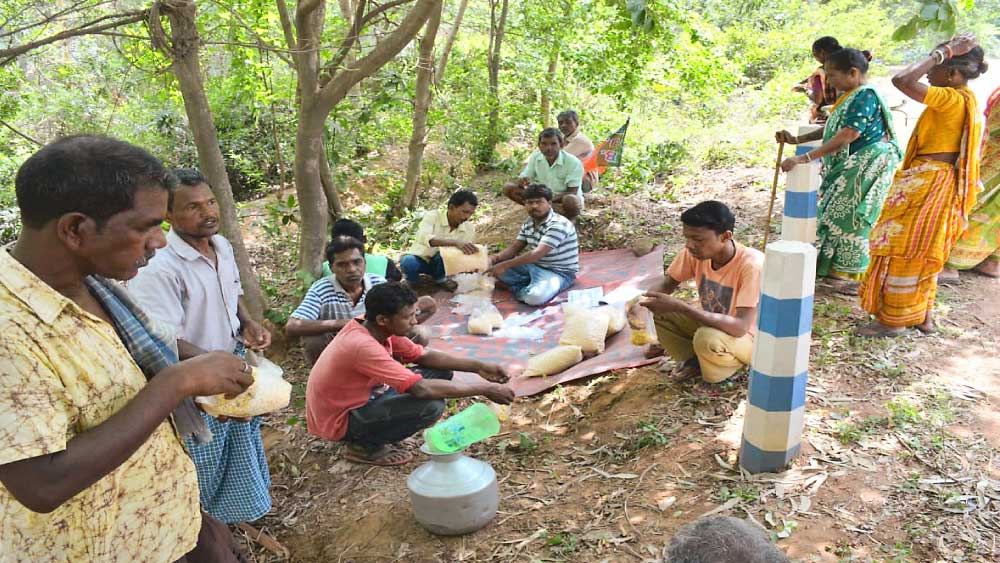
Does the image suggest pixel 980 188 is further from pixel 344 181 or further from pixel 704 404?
pixel 344 181

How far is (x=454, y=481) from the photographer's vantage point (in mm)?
2742

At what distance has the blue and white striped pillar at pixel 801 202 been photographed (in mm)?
3773

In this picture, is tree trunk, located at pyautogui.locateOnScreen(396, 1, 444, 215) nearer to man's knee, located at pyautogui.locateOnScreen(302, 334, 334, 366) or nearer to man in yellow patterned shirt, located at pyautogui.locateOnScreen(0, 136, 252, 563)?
man's knee, located at pyautogui.locateOnScreen(302, 334, 334, 366)

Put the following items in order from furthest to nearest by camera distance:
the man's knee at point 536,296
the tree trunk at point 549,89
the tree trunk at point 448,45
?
the tree trunk at point 549,89 < the tree trunk at point 448,45 < the man's knee at point 536,296

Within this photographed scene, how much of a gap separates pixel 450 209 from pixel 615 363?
266 centimetres

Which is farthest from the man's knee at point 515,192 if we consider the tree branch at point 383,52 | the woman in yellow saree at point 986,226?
the woman in yellow saree at point 986,226

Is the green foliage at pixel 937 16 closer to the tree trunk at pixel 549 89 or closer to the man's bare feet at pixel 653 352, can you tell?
the man's bare feet at pixel 653 352

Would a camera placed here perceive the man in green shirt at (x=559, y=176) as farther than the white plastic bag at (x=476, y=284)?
Yes

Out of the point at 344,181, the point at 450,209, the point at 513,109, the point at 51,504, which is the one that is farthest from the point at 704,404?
the point at 513,109

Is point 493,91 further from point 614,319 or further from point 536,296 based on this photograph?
point 614,319

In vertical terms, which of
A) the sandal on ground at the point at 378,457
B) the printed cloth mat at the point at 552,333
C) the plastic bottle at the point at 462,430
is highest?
the plastic bottle at the point at 462,430

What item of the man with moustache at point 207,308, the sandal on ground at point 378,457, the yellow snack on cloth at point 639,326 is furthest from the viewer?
the yellow snack on cloth at point 639,326

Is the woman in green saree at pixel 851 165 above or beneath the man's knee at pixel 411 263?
above

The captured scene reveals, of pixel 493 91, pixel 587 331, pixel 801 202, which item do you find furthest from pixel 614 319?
pixel 493 91
